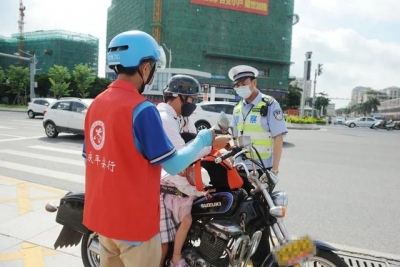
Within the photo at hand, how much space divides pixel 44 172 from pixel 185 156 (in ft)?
19.3

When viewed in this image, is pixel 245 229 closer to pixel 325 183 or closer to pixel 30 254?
pixel 30 254

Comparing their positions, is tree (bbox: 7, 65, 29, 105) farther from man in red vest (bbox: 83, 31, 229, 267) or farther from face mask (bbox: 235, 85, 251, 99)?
man in red vest (bbox: 83, 31, 229, 267)

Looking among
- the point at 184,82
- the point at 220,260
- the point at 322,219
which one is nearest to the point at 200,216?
the point at 220,260

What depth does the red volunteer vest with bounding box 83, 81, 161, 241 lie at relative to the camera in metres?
1.51

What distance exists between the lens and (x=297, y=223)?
14.0 ft

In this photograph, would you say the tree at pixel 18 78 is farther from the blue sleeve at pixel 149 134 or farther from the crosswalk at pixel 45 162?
the blue sleeve at pixel 149 134

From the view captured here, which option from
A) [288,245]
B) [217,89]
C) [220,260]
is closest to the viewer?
[288,245]

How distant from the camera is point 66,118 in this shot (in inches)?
467

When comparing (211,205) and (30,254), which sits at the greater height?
(211,205)

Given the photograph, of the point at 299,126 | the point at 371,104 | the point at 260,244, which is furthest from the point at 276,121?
the point at 371,104

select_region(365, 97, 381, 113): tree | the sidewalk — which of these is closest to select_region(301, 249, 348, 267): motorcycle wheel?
the sidewalk

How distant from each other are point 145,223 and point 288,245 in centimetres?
96

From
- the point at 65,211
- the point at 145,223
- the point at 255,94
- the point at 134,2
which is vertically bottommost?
the point at 65,211

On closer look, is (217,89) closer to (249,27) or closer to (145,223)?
(249,27)
